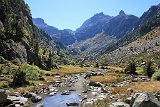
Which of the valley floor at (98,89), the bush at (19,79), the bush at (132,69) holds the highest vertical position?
the bush at (132,69)

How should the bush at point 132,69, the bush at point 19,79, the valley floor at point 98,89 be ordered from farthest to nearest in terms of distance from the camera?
the bush at point 132,69, the bush at point 19,79, the valley floor at point 98,89

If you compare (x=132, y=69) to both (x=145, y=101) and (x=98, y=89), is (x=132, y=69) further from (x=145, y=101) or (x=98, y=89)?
(x=145, y=101)

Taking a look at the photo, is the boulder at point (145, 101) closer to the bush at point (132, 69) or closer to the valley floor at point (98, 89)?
the valley floor at point (98, 89)

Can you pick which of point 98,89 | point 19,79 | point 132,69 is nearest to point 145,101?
point 98,89

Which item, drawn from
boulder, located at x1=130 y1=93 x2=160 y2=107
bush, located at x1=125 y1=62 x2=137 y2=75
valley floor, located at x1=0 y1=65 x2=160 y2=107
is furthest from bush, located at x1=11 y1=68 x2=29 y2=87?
bush, located at x1=125 y1=62 x2=137 y2=75

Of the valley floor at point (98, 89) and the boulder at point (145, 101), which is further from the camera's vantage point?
the valley floor at point (98, 89)

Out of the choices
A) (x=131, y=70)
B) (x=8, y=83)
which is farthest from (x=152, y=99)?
(x=131, y=70)

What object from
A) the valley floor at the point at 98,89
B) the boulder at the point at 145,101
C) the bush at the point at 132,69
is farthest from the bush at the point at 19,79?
the bush at the point at 132,69

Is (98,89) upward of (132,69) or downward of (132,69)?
downward

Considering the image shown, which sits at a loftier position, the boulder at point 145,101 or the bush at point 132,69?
the bush at point 132,69

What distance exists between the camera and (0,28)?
409ft

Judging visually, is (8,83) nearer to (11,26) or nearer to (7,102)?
(7,102)

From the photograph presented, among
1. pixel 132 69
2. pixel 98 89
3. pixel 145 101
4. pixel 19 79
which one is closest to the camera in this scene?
pixel 145 101

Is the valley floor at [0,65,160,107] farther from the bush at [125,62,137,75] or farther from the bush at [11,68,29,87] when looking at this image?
the bush at [125,62,137,75]
